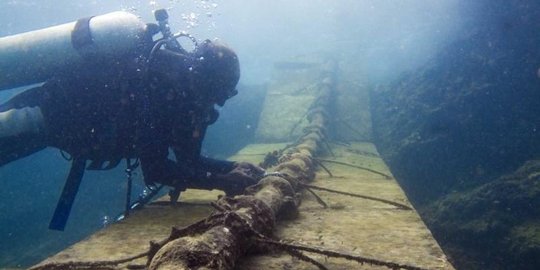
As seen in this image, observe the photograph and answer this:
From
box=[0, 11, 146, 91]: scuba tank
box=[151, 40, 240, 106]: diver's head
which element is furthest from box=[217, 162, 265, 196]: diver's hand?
box=[0, 11, 146, 91]: scuba tank

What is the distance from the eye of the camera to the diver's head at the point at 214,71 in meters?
3.58

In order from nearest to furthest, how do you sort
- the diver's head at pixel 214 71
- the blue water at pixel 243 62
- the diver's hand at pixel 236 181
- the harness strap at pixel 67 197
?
the diver's hand at pixel 236 181
the diver's head at pixel 214 71
the harness strap at pixel 67 197
the blue water at pixel 243 62

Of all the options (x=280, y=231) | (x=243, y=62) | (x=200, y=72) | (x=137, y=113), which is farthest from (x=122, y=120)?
(x=243, y=62)

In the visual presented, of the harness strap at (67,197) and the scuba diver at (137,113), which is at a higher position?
the scuba diver at (137,113)

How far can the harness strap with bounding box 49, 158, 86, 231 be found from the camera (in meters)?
3.71

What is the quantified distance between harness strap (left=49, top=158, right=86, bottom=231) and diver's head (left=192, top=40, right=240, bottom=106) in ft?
4.80

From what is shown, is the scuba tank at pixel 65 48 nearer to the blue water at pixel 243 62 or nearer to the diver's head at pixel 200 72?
the diver's head at pixel 200 72

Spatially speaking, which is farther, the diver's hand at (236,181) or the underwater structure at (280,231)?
the diver's hand at (236,181)

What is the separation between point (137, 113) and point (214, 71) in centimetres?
81

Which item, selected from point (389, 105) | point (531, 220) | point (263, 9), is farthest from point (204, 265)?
point (263, 9)

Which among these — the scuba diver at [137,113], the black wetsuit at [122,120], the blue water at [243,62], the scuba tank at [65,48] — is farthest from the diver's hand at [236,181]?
the blue water at [243,62]

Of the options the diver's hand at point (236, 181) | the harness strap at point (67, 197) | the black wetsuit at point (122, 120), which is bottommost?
the harness strap at point (67, 197)

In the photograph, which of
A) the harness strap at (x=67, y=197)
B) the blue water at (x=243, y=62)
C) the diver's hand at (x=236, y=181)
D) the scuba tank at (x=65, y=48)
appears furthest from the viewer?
the blue water at (x=243, y=62)

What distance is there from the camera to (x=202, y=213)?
3537 mm
